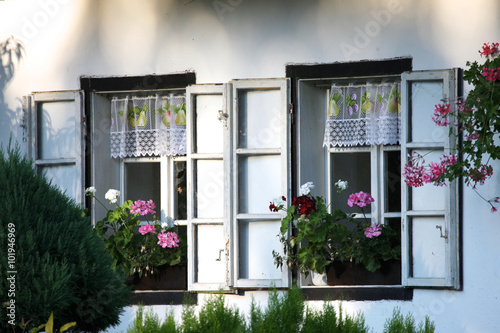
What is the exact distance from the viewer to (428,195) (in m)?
5.47

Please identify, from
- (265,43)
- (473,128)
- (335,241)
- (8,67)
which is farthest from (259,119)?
(8,67)

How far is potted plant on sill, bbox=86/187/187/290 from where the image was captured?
591cm

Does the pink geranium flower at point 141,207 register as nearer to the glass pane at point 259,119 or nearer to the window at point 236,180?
the window at point 236,180

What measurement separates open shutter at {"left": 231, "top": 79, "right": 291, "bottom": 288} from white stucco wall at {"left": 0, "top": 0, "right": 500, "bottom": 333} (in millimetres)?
175

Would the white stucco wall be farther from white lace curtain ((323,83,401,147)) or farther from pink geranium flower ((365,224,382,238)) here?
pink geranium flower ((365,224,382,238))

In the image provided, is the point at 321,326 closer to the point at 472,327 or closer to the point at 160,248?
the point at 472,327

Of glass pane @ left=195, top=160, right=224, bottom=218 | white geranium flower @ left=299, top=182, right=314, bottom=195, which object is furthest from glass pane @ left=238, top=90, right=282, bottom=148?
white geranium flower @ left=299, top=182, right=314, bottom=195

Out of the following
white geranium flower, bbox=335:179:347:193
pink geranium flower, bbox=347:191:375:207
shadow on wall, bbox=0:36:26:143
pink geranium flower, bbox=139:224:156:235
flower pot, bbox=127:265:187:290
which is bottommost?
flower pot, bbox=127:265:187:290

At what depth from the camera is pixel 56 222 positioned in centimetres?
347

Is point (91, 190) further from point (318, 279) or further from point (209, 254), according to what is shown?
point (318, 279)

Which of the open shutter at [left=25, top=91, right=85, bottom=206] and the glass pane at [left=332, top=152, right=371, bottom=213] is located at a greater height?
the open shutter at [left=25, top=91, right=85, bottom=206]

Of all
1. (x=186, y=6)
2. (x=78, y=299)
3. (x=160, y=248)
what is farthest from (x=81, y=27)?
(x=78, y=299)

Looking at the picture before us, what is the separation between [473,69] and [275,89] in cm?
145

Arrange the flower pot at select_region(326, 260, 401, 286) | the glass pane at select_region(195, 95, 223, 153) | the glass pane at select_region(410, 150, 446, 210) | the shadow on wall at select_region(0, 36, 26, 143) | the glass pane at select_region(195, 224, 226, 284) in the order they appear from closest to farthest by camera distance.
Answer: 1. the glass pane at select_region(410, 150, 446, 210)
2. the flower pot at select_region(326, 260, 401, 286)
3. the glass pane at select_region(195, 224, 226, 284)
4. the glass pane at select_region(195, 95, 223, 153)
5. the shadow on wall at select_region(0, 36, 26, 143)
